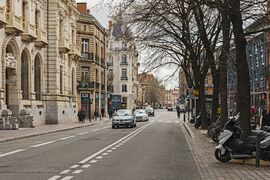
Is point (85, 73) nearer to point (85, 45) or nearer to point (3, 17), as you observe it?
point (85, 45)

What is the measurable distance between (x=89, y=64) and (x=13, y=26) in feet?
132

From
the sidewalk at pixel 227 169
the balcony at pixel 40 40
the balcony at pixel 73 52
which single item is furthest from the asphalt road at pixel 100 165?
the balcony at pixel 73 52

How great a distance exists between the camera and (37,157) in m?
17.4

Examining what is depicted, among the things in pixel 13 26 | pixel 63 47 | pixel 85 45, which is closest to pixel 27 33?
pixel 13 26

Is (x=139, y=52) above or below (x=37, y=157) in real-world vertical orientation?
above

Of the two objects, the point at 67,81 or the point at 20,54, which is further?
the point at 67,81

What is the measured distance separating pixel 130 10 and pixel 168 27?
1349cm

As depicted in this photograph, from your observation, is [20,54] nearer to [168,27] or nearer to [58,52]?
[58,52]

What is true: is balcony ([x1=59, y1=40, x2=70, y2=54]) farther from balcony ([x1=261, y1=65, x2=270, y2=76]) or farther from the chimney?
the chimney

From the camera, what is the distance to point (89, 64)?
80.4m

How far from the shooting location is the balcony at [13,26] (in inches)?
1580

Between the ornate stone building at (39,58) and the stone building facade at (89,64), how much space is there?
1271 cm

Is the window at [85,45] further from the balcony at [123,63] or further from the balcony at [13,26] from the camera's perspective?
the balcony at [123,63]

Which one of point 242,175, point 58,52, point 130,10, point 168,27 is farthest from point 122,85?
point 242,175
